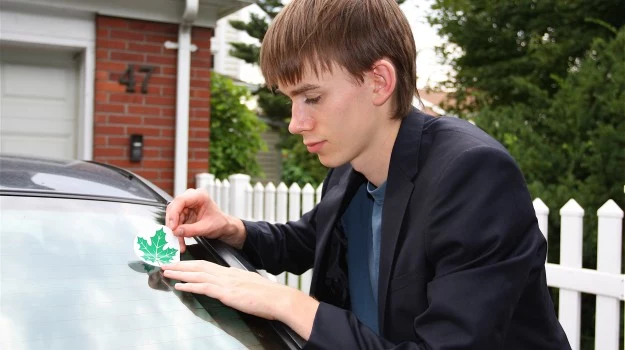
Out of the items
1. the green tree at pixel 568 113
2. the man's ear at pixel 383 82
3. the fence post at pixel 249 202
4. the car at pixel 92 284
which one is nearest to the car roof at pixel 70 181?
the car at pixel 92 284

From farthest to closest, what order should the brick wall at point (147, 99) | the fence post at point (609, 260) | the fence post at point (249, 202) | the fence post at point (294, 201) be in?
the brick wall at point (147, 99), the fence post at point (249, 202), the fence post at point (294, 201), the fence post at point (609, 260)

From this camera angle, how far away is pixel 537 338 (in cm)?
149

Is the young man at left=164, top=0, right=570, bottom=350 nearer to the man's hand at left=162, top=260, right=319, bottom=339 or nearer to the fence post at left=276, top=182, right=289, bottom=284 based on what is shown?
the man's hand at left=162, top=260, right=319, bottom=339

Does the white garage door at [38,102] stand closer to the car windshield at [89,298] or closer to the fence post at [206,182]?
the fence post at [206,182]

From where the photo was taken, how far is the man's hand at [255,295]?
4.43 feet

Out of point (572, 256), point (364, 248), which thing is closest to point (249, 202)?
point (572, 256)

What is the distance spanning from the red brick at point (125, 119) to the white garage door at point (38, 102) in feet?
1.57

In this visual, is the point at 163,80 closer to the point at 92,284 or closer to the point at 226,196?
the point at 226,196

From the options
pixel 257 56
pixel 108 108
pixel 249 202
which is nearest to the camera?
pixel 249 202

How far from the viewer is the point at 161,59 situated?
17.9 feet

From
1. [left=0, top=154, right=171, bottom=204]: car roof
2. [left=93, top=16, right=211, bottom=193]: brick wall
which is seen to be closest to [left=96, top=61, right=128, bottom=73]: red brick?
[left=93, top=16, right=211, bottom=193]: brick wall

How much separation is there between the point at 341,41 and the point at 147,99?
4.11 metres

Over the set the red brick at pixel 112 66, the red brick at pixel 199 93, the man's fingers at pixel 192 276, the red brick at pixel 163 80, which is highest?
the red brick at pixel 112 66

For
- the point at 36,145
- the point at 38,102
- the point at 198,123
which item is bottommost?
the point at 36,145
